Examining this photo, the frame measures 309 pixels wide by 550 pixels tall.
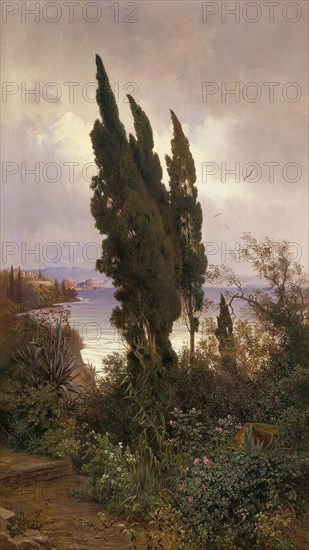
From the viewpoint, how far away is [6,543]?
514 cm

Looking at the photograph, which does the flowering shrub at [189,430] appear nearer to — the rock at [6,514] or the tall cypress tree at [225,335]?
the tall cypress tree at [225,335]

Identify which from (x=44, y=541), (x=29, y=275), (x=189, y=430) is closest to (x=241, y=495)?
(x=189, y=430)

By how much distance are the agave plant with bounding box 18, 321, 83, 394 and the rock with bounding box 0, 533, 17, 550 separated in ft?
6.59

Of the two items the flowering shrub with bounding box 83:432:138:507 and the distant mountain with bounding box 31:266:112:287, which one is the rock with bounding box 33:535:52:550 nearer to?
the flowering shrub with bounding box 83:432:138:507

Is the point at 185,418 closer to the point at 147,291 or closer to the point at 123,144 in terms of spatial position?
the point at 147,291

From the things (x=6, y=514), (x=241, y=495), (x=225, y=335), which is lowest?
(x=6, y=514)

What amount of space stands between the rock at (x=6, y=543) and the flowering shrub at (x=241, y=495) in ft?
4.25

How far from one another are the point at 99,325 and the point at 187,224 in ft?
4.02

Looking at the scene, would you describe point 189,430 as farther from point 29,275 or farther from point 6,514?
point 29,275

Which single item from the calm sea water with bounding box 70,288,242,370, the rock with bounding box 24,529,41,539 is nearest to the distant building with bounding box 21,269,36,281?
the calm sea water with bounding box 70,288,242,370

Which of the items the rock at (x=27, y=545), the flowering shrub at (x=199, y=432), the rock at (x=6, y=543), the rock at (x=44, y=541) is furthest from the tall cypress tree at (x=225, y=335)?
the rock at (x=6, y=543)

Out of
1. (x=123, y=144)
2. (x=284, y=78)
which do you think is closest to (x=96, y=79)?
(x=123, y=144)

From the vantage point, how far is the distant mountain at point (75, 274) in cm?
642

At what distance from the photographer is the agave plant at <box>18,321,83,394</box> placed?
699 centimetres
